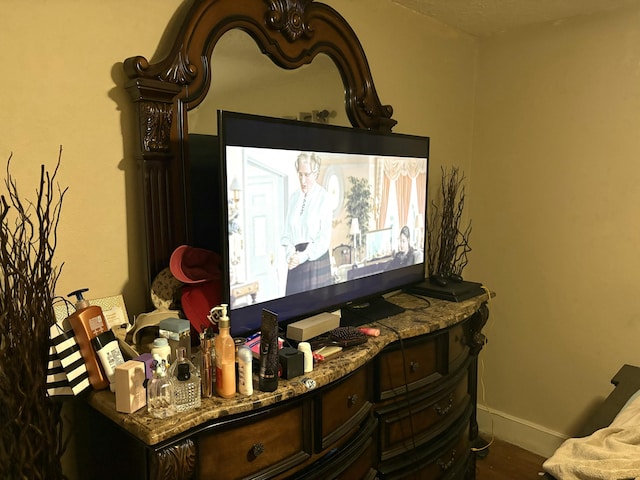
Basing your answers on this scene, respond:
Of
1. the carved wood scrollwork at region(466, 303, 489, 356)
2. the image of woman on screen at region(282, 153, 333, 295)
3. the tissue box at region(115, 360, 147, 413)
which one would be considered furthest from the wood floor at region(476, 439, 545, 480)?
the tissue box at region(115, 360, 147, 413)

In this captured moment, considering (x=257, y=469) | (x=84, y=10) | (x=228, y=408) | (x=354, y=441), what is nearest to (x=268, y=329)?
(x=228, y=408)

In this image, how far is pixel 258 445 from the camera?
1.36 metres

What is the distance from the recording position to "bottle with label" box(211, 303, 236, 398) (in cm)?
133

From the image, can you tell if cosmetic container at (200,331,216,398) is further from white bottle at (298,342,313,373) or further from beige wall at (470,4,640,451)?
beige wall at (470,4,640,451)

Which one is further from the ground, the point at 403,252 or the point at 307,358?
the point at 403,252

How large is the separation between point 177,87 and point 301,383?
984 millimetres

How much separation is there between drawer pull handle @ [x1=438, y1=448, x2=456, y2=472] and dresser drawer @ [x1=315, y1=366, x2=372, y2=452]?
0.59 meters

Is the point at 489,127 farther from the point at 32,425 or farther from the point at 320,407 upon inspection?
the point at 32,425

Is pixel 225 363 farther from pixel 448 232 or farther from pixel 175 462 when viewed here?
pixel 448 232

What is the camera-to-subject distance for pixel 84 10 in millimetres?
1459

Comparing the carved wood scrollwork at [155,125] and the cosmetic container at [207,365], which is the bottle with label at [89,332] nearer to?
the cosmetic container at [207,365]

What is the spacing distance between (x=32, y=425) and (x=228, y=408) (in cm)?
50

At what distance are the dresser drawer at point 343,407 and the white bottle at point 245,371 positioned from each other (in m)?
0.26

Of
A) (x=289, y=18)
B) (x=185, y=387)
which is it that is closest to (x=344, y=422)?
(x=185, y=387)
